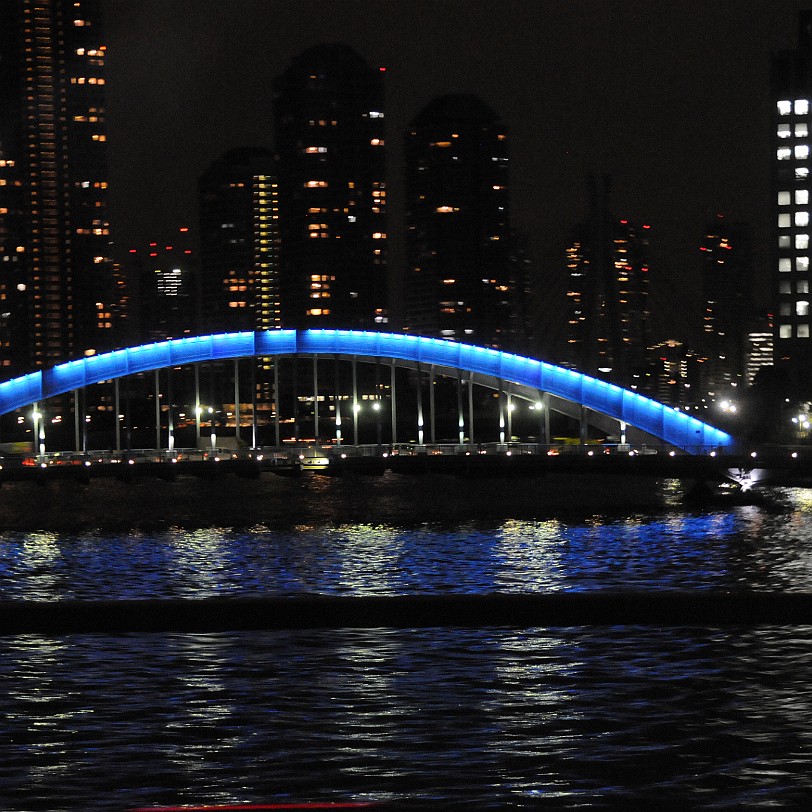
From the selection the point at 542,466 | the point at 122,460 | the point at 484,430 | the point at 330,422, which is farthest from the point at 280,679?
the point at 330,422

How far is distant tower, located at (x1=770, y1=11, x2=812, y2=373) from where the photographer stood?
5064 inches

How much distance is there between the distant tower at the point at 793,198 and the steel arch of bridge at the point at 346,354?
145ft

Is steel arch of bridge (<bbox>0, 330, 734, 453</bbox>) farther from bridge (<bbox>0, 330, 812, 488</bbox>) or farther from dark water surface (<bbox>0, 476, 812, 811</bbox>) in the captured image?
dark water surface (<bbox>0, 476, 812, 811</bbox>)

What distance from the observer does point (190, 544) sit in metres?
49.2

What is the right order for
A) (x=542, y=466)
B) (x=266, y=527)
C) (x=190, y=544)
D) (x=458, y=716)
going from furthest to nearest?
(x=542, y=466)
(x=266, y=527)
(x=190, y=544)
(x=458, y=716)

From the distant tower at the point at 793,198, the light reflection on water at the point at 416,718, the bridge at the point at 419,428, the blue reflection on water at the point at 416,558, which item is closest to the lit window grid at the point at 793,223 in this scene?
the distant tower at the point at 793,198

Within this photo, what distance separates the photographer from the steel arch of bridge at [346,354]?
293 feet

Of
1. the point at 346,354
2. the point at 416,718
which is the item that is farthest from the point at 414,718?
the point at 346,354

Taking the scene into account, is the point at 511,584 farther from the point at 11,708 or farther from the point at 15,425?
the point at 15,425

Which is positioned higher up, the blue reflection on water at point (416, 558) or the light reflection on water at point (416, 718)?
the light reflection on water at point (416, 718)

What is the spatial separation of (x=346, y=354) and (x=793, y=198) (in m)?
57.8

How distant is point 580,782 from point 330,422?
16195 cm

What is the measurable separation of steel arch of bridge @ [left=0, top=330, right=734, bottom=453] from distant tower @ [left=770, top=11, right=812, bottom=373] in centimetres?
4416

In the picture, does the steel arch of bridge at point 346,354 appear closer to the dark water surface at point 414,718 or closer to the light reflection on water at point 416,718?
the dark water surface at point 414,718
